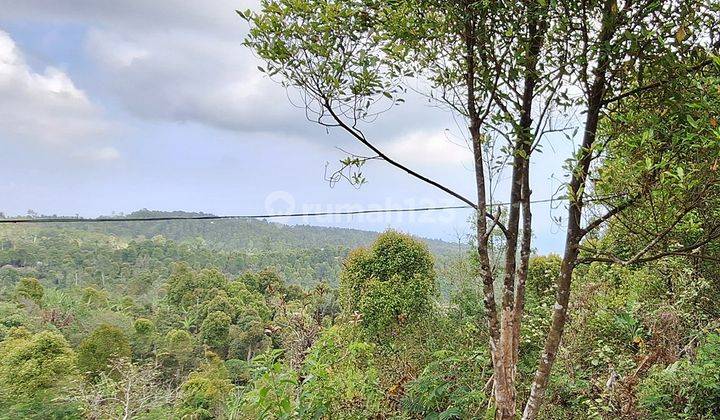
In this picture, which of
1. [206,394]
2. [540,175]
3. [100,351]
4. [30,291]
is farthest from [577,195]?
[30,291]

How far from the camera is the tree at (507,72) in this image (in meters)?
1.28

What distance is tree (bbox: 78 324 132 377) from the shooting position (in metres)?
10.6

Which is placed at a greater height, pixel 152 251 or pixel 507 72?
pixel 507 72

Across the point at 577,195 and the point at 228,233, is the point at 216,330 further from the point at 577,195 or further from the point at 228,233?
the point at 228,233

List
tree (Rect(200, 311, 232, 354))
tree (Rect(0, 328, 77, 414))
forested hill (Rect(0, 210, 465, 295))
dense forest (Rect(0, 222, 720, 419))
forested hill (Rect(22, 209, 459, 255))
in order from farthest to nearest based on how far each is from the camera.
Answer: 1. forested hill (Rect(22, 209, 459, 255))
2. forested hill (Rect(0, 210, 465, 295))
3. tree (Rect(200, 311, 232, 354))
4. tree (Rect(0, 328, 77, 414))
5. dense forest (Rect(0, 222, 720, 419))

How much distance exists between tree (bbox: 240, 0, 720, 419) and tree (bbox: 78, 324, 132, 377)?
1105 cm

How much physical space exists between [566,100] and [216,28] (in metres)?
3.30

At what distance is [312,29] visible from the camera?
61.6 inches

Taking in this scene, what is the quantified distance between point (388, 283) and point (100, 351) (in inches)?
336

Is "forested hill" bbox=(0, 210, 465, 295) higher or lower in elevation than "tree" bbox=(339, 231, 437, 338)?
lower

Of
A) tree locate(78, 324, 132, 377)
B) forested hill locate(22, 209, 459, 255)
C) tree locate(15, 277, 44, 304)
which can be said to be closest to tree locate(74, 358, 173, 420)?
tree locate(78, 324, 132, 377)

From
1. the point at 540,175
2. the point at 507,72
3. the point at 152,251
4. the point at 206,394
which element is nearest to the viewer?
the point at 507,72

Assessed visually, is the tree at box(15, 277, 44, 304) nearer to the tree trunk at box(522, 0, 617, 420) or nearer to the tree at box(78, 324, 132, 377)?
the tree at box(78, 324, 132, 377)

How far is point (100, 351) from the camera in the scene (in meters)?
11.0
